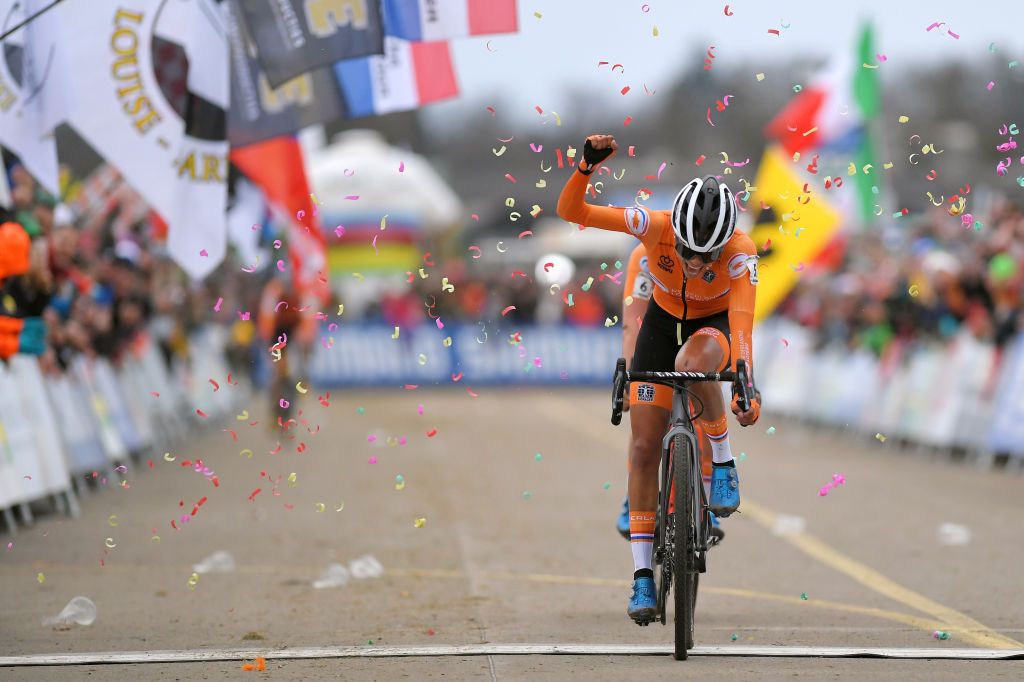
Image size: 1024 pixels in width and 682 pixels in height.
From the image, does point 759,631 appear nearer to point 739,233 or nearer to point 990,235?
point 739,233

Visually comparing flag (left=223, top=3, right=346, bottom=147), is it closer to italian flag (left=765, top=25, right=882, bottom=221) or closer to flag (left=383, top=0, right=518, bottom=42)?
flag (left=383, top=0, right=518, bottom=42)

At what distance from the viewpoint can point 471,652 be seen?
22.7 ft

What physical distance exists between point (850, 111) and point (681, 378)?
18.8 meters

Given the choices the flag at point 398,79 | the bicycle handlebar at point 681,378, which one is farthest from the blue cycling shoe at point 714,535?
the flag at point 398,79

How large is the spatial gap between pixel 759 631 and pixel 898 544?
382cm

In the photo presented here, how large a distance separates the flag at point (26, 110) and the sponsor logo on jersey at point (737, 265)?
4.79m

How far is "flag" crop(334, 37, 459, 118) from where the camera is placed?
11406 mm

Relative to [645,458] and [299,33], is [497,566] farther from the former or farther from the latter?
[299,33]

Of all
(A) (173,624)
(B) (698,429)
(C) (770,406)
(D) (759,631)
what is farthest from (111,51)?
(C) (770,406)

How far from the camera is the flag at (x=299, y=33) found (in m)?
10.1

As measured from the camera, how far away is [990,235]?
17.6 m

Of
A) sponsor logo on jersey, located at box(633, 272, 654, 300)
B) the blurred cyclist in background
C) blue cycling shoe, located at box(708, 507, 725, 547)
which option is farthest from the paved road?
sponsor logo on jersey, located at box(633, 272, 654, 300)

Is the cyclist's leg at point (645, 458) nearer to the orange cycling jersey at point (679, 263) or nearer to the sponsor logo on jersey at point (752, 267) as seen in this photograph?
the orange cycling jersey at point (679, 263)

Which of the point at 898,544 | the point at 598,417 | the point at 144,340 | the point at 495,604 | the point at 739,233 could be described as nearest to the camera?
Result: the point at 739,233
